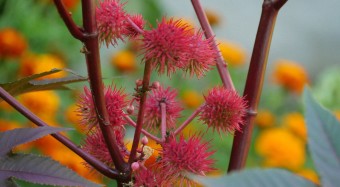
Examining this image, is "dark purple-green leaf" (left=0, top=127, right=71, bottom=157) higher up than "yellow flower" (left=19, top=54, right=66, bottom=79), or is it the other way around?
"yellow flower" (left=19, top=54, right=66, bottom=79)

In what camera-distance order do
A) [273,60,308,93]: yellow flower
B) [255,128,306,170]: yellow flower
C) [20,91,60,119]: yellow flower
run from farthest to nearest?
[273,60,308,93]: yellow flower, [255,128,306,170]: yellow flower, [20,91,60,119]: yellow flower

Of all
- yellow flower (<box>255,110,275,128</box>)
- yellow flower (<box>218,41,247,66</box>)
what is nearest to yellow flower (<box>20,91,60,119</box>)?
yellow flower (<box>255,110,275,128</box>)

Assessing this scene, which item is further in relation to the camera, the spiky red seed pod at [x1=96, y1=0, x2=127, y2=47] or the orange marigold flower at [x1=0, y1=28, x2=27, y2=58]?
the orange marigold flower at [x1=0, y1=28, x2=27, y2=58]

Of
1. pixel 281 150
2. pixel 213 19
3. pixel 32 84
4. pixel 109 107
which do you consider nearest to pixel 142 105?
pixel 109 107

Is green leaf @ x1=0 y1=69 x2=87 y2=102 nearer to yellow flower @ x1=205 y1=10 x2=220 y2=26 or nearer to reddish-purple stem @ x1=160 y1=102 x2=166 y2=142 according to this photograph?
reddish-purple stem @ x1=160 y1=102 x2=166 y2=142

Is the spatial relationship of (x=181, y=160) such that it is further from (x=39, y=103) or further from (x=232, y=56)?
(x=232, y=56)

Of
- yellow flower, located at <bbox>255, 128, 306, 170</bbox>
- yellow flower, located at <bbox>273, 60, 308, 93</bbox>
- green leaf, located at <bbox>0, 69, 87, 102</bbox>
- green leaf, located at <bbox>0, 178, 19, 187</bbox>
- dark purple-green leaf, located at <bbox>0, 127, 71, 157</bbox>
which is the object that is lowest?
yellow flower, located at <bbox>255, 128, 306, 170</bbox>

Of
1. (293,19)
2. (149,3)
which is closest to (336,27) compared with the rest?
(293,19)
